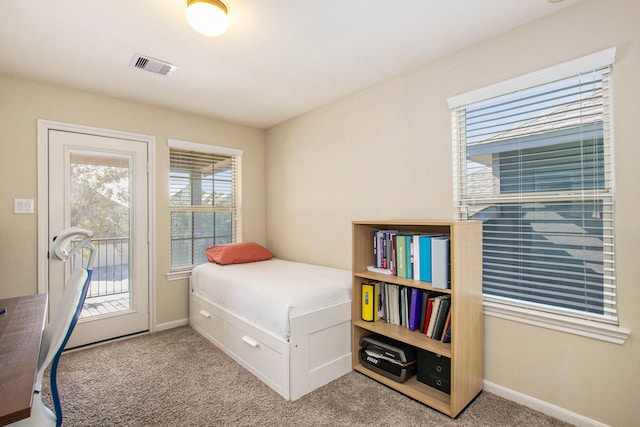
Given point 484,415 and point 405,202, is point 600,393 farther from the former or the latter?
point 405,202

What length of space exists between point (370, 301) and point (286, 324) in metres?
0.69

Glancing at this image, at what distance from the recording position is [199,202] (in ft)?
11.8

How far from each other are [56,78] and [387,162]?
9.26ft

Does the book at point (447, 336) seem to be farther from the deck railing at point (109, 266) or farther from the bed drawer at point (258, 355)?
the deck railing at point (109, 266)

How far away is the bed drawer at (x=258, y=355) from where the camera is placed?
2.08 m

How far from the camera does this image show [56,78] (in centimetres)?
259

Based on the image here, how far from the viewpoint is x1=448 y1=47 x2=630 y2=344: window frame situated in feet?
5.45

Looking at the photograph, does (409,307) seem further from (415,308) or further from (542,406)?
(542,406)

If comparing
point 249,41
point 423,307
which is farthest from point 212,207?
point 423,307

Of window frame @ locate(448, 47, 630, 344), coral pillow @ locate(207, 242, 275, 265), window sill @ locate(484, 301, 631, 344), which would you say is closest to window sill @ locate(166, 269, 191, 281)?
coral pillow @ locate(207, 242, 275, 265)

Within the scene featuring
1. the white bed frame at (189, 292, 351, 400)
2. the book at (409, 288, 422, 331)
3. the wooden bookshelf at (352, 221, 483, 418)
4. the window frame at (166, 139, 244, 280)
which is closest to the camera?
the wooden bookshelf at (352, 221, 483, 418)

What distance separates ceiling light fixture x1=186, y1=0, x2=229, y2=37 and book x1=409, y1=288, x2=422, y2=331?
6.63 feet

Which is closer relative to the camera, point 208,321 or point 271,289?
point 271,289

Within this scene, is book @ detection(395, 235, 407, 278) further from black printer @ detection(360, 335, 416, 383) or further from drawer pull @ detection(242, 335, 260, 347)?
drawer pull @ detection(242, 335, 260, 347)
